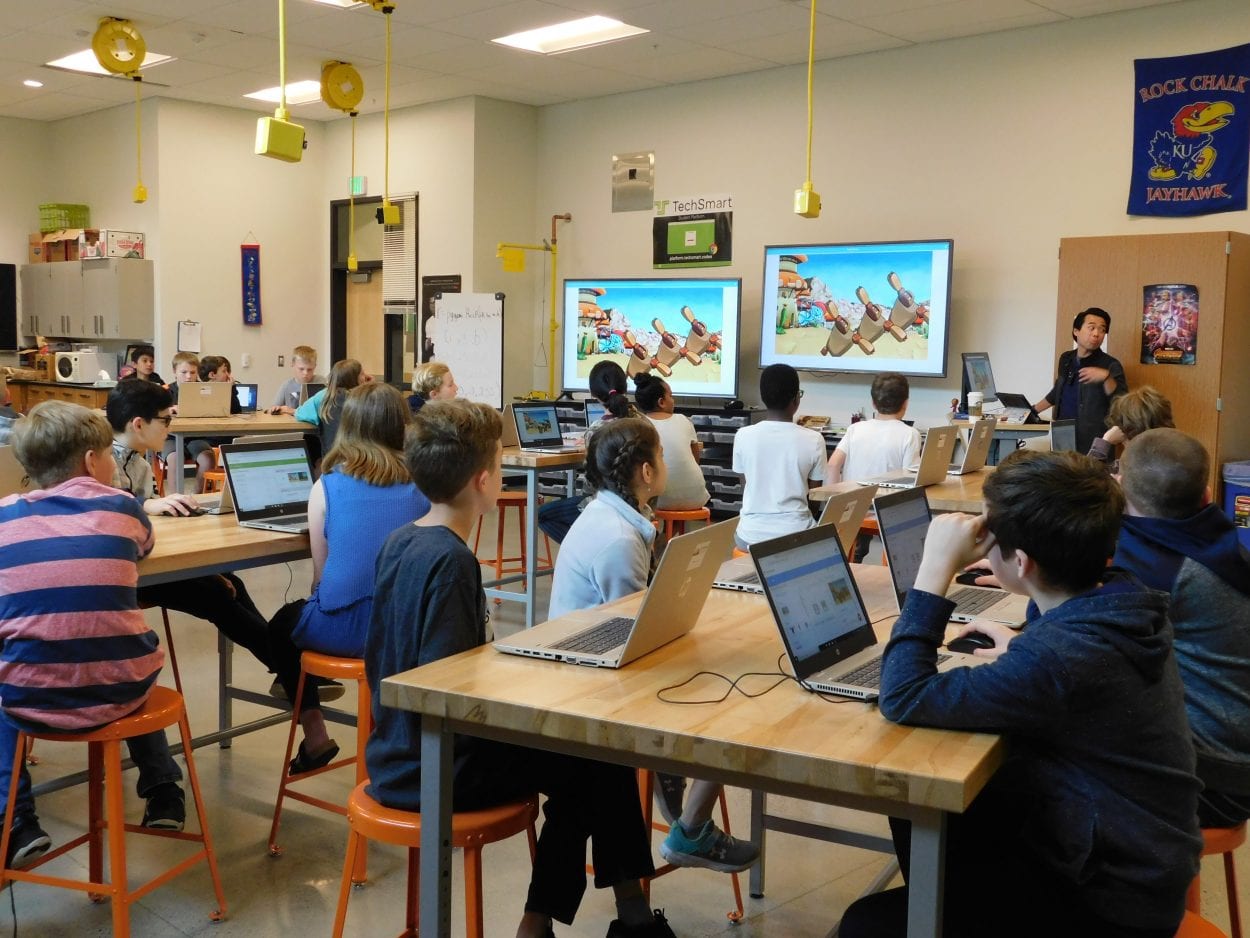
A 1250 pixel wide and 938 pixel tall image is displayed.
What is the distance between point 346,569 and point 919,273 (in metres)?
5.44

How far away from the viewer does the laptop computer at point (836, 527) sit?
273 centimetres

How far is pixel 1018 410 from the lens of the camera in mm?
6875

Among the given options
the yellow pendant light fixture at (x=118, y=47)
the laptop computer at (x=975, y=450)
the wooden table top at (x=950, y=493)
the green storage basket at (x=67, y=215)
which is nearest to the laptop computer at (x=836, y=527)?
the wooden table top at (x=950, y=493)

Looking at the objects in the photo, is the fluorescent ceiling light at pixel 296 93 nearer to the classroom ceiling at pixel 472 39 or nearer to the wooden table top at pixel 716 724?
the classroom ceiling at pixel 472 39

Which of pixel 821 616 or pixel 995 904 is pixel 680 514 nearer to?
pixel 821 616

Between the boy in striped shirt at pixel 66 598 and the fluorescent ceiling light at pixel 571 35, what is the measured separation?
5.56 metres

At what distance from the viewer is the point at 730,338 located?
8.58 meters

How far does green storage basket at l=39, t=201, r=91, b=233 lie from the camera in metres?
10.9

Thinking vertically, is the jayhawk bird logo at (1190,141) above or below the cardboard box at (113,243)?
above

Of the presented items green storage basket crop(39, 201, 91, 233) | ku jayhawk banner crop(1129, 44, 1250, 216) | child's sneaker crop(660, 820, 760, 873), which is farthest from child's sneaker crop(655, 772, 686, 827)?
green storage basket crop(39, 201, 91, 233)

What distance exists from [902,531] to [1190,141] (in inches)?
199

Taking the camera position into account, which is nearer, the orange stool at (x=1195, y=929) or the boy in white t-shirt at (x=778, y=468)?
the orange stool at (x=1195, y=929)

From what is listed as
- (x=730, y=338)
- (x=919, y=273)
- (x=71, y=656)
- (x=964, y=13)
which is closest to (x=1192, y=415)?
(x=919, y=273)

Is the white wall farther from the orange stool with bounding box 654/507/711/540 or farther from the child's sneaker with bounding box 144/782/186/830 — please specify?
the child's sneaker with bounding box 144/782/186/830
